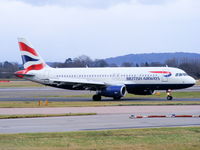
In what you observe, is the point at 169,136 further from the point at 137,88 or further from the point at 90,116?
the point at 137,88

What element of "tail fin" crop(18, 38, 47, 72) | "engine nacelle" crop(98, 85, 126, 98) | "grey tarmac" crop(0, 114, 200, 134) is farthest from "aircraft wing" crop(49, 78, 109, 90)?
"grey tarmac" crop(0, 114, 200, 134)

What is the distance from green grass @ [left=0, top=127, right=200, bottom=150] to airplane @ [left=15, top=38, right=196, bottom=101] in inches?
1040

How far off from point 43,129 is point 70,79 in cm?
2899

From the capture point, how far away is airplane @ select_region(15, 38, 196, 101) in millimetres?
47188

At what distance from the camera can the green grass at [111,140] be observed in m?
16.4

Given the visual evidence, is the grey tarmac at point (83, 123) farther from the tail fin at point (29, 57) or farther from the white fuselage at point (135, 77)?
the tail fin at point (29, 57)

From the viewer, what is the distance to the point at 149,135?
62.7ft

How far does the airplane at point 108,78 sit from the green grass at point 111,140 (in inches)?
1040

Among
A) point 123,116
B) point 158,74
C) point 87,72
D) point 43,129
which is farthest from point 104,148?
point 87,72

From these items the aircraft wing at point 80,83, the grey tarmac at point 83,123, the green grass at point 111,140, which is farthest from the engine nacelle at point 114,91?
the green grass at point 111,140

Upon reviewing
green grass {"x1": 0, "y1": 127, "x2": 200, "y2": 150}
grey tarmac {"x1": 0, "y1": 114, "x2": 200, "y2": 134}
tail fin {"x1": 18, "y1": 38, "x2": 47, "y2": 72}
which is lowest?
grey tarmac {"x1": 0, "y1": 114, "x2": 200, "y2": 134}

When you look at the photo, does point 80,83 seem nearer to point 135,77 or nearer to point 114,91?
point 114,91

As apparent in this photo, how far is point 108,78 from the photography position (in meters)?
49.3

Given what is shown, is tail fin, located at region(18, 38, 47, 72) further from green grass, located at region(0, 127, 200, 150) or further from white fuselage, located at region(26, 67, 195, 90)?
green grass, located at region(0, 127, 200, 150)
